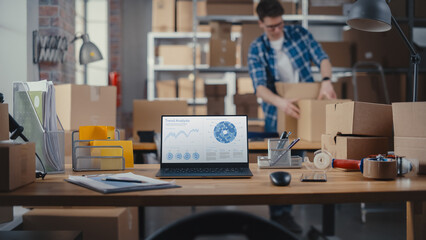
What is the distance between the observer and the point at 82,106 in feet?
8.55

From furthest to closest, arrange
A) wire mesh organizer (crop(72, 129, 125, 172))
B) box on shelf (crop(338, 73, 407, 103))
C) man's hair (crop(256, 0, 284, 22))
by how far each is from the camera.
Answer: box on shelf (crop(338, 73, 407, 103)) → man's hair (crop(256, 0, 284, 22)) → wire mesh organizer (crop(72, 129, 125, 172))

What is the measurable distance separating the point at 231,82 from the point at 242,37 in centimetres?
67

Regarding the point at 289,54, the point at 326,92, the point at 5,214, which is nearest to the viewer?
the point at 5,214

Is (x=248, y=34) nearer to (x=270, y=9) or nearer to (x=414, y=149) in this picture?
(x=270, y=9)

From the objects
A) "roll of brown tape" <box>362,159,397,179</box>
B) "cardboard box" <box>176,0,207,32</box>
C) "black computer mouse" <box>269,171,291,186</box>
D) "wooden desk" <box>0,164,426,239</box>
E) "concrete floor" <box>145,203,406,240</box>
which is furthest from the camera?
"cardboard box" <box>176,0,207,32</box>

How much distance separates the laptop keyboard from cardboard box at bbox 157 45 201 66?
350 centimetres

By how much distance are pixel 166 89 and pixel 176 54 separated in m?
0.45

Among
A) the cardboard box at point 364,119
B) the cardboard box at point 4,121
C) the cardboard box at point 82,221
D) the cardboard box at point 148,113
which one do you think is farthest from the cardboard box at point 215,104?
the cardboard box at point 4,121

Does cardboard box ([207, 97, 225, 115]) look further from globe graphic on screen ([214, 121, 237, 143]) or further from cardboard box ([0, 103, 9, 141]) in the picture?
cardboard box ([0, 103, 9, 141])

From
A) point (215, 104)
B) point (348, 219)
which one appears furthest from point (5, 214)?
point (215, 104)

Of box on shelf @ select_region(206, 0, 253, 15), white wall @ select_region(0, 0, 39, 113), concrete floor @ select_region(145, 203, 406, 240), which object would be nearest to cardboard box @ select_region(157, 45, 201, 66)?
box on shelf @ select_region(206, 0, 253, 15)

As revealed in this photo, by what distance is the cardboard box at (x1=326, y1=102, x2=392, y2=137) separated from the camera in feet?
5.28

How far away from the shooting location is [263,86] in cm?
331

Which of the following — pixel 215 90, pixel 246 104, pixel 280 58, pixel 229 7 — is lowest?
pixel 246 104
